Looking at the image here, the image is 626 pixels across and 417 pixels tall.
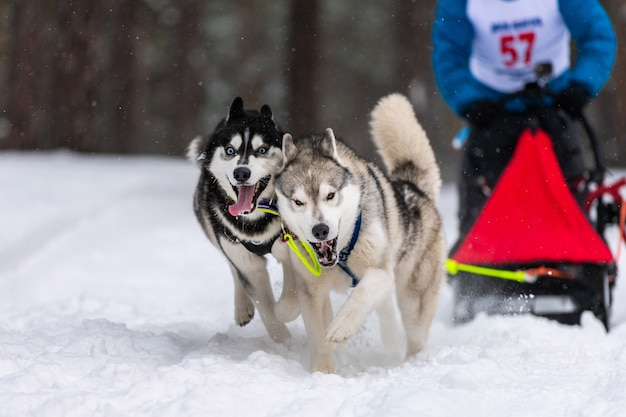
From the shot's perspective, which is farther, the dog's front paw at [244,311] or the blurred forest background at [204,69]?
the blurred forest background at [204,69]

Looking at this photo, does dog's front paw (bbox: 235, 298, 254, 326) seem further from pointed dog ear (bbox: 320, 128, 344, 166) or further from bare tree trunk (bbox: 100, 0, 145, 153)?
bare tree trunk (bbox: 100, 0, 145, 153)

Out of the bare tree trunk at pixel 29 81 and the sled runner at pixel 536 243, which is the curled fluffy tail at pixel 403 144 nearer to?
the sled runner at pixel 536 243

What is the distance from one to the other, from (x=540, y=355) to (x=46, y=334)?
227cm

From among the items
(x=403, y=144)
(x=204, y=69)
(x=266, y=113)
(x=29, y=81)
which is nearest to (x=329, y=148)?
(x=266, y=113)

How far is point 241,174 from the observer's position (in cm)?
343

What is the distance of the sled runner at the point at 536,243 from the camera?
4.47m

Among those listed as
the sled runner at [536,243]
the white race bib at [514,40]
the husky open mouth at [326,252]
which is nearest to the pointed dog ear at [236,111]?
the husky open mouth at [326,252]

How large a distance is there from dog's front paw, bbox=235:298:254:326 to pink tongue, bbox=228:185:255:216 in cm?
83

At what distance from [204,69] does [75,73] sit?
9843mm

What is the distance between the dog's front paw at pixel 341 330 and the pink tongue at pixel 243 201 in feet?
2.01

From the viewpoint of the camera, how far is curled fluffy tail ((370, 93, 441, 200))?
4258mm

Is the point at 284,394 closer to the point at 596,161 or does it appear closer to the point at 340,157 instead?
the point at 340,157

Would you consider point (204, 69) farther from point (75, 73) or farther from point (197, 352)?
point (197, 352)

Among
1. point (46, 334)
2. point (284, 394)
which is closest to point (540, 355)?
point (284, 394)
